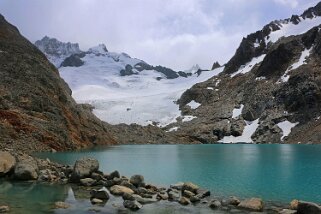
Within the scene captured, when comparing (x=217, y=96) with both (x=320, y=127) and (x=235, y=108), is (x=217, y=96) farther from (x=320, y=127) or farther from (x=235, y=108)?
(x=320, y=127)

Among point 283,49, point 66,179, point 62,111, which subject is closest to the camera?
point 66,179

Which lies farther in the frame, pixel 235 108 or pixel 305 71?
pixel 235 108

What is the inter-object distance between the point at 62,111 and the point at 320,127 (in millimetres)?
73272

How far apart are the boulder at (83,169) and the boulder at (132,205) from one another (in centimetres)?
1065

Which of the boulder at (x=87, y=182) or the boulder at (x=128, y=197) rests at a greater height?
the boulder at (x=87, y=182)

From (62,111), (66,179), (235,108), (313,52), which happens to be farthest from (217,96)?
(66,179)

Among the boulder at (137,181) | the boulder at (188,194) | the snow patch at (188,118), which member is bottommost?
the boulder at (188,194)

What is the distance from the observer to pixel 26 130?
227ft

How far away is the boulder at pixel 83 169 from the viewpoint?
36.2 m

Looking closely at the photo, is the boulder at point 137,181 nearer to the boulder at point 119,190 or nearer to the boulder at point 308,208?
the boulder at point 119,190

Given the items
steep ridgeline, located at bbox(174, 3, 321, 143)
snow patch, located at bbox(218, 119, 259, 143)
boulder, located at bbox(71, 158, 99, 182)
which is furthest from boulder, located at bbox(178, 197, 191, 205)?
snow patch, located at bbox(218, 119, 259, 143)

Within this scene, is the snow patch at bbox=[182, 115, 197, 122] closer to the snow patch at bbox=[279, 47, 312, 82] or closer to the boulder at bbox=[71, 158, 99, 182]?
the snow patch at bbox=[279, 47, 312, 82]

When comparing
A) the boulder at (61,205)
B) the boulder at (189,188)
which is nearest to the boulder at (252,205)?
the boulder at (189,188)

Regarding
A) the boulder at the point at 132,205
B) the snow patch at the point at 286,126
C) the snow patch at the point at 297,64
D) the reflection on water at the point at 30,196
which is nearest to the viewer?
the reflection on water at the point at 30,196
